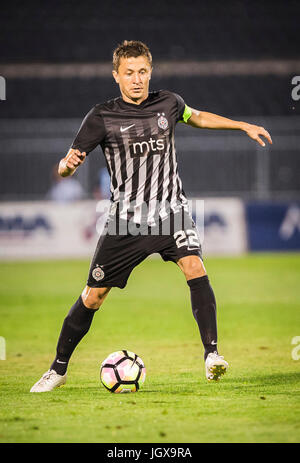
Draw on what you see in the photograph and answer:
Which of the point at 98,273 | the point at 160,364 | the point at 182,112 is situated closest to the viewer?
the point at 98,273

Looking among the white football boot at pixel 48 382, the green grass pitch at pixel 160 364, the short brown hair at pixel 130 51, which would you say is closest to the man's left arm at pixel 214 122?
the short brown hair at pixel 130 51

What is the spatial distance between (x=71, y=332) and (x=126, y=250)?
0.76 metres

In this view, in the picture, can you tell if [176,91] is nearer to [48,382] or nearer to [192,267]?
[192,267]

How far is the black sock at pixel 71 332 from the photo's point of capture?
6156 mm

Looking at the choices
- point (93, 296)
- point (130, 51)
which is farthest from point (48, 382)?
point (130, 51)

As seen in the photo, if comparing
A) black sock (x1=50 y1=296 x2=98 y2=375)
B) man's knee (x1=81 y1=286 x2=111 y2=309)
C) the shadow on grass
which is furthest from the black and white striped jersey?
the shadow on grass

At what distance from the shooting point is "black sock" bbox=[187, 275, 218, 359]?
598 cm

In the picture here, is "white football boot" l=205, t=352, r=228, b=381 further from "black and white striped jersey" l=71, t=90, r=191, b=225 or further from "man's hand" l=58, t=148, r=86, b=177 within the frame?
"man's hand" l=58, t=148, r=86, b=177

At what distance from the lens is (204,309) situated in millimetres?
6016

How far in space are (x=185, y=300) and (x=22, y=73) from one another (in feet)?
55.0

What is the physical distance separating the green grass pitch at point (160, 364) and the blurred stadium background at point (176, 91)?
3895mm

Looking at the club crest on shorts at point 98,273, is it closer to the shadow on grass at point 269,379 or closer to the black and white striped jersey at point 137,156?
the black and white striped jersey at point 137,156

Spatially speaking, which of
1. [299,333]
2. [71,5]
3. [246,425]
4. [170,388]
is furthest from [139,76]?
[71,5]

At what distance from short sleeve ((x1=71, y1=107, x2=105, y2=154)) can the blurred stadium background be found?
12188 millimetres
